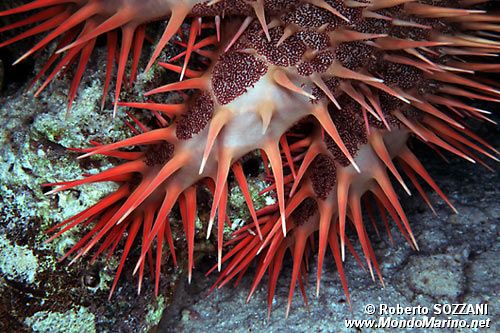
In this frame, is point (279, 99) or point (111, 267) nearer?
point (279, 99)

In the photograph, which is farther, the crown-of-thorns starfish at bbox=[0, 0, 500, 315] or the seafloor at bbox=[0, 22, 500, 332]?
the seafloor at bbox=[0, 22, 500, 332]

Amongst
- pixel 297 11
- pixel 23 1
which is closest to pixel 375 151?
pixel 297 11

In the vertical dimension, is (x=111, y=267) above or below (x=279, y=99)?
below

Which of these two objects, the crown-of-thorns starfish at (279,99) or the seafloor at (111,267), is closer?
the crown-of-thorns starfish at (279,99)

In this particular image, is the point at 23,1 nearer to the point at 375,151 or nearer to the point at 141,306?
the point at 141,306

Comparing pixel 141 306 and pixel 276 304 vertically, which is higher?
pixel 276 304
